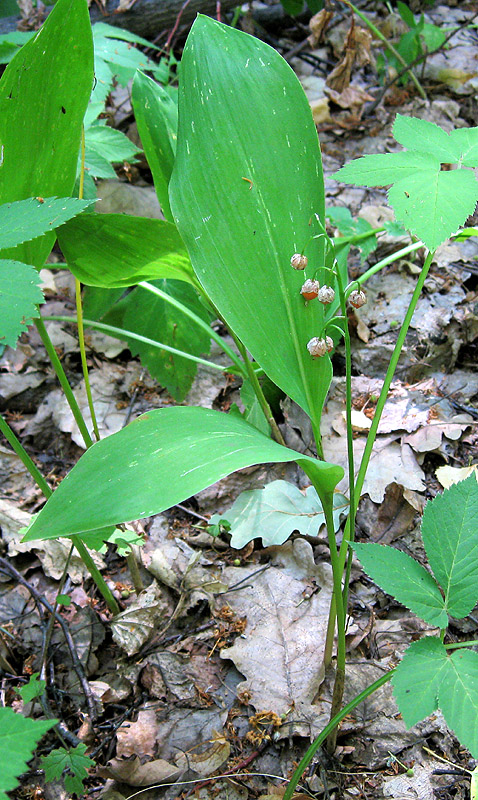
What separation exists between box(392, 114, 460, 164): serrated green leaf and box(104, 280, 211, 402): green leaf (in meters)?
0.88

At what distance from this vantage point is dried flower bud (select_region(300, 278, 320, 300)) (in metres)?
1.04

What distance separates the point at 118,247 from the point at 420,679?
93 centimetres

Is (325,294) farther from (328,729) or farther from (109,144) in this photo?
(109,144)

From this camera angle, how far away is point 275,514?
154cm

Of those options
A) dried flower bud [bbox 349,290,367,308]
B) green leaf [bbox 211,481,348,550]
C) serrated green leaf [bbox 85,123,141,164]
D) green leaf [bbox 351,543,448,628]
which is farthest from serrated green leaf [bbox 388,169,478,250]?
serrated green leaf [bbox 85,123,141,164]

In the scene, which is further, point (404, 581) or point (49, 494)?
point (49, 494)

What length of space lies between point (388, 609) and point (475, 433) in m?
0.64

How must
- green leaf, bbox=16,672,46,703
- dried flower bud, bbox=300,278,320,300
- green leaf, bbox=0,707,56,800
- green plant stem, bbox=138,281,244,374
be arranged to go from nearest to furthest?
green leaf, bbox=0,707,56,800 < dried flower bud, bbox=300,278,320,300 < green leaf, bbox=16,672,46,703 < green plant stem, bbox=138,281,244,374

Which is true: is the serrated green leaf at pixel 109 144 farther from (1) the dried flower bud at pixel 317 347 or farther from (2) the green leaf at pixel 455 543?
(2) the green leaf at pixel 455 543

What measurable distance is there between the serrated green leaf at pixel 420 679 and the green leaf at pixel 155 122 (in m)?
1.22

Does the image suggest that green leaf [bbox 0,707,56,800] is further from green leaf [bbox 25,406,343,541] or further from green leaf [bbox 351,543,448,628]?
green leaf [bbox 351,543,448,628]

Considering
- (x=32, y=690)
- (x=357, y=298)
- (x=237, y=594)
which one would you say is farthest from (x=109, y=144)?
(x=32, y=690)

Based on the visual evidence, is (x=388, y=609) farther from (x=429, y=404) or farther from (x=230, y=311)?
(x=230, y=311)

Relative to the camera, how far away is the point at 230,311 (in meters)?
1.06
